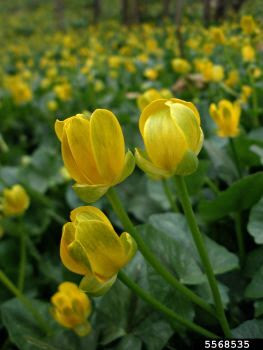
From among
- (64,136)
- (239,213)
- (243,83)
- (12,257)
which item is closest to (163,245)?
(239,213)

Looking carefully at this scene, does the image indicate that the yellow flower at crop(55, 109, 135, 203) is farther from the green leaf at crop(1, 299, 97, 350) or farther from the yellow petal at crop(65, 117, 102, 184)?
the green leaf at crop(1, 299, 97, 350)

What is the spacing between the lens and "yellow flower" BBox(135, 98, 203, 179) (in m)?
0.55

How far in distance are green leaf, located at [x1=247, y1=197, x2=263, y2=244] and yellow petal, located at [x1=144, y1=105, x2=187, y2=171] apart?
34 centimetres

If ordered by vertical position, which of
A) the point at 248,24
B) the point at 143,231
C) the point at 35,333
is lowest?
the point at 35,333

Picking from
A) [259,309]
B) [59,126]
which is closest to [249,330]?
[259,309]

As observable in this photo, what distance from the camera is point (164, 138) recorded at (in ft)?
1.80

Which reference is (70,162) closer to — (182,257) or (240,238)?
(182,257)

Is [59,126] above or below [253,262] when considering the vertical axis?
above

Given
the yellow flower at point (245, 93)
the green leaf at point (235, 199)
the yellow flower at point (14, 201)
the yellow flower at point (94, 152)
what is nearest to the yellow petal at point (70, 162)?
the yellow flower at point (94, 152)

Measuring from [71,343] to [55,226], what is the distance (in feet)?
2.25

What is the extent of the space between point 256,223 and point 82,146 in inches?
→ 17.3

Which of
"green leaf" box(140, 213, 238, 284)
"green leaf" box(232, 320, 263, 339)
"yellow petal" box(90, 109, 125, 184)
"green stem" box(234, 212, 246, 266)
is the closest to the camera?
"yellow petal" box(90, 109, 125, 184)

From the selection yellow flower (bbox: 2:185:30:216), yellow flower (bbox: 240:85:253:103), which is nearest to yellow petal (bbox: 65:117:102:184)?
yellow flower (bbox: 2:185:30:216)

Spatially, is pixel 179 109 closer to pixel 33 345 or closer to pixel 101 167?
pixel 101 167
